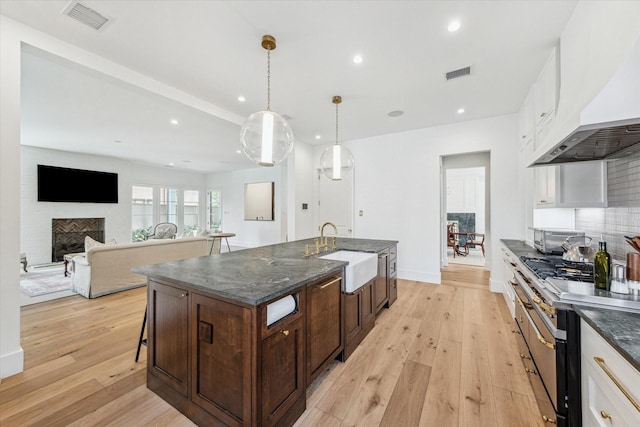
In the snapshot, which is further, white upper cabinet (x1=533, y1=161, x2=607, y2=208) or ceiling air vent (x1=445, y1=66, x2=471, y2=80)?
ceiling air vent (x1=445, y1=66, x2=471, y2=80)

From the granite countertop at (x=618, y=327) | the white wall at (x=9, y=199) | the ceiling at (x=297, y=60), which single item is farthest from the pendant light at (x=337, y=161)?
the white wall at (x=9, y=199)

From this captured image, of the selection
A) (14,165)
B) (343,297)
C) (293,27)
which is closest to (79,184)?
(14,165)

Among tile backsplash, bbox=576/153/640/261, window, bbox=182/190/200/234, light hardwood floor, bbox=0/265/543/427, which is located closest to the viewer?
light hardwood floor, bbox=0/265/543/427

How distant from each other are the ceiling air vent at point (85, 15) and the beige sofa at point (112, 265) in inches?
117

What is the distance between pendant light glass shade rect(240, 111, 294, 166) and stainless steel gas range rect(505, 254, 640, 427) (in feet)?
7.09

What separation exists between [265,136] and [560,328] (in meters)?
2.31

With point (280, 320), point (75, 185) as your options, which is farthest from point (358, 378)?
point (75, 185)

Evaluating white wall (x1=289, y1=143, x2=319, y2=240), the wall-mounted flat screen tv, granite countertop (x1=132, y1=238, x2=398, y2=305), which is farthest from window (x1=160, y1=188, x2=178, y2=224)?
granite countertop (x1=132, y1=238, x2=398, y2=305)

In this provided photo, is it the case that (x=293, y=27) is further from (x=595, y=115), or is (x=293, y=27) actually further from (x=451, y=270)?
(x=451, y=270)

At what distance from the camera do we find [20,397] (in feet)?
5.63

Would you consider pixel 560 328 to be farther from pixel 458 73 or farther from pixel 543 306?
pixel 458 73

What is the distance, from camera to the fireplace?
6.20 m

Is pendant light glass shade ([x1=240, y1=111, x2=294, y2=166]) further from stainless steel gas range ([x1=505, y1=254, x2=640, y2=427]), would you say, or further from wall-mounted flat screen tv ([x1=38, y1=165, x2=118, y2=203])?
wall-mounted flat screen tv ([x1=38, y1=165, x2=118, y2=203])

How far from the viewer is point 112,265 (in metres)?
3.80
